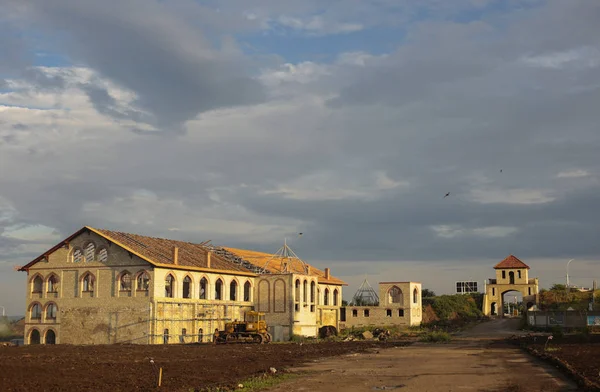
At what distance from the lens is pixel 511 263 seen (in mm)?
89000

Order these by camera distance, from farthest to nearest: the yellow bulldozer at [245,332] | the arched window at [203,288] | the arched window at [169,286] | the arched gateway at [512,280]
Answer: the arched gateway at [512,280], the arched window at [203,288], the arched window at [169,286], the yellow bulldozer at [245,332]

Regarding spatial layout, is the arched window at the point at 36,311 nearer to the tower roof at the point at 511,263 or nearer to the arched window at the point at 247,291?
the arched window at the point at 247,291

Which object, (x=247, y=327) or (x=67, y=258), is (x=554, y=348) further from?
(x=67, y=258)

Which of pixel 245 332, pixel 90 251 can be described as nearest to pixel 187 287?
pixel 245 332

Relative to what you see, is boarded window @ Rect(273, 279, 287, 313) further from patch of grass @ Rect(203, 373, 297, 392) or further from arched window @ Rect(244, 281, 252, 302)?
patch of grass @ Rect(203, 373, 297, 392)

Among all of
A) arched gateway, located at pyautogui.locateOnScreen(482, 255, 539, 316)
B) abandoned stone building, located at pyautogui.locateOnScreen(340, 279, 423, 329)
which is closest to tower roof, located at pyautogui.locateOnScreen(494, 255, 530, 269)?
arched gateway, located at pyautogui.locateOnScreen(482, 255, 539, 316)

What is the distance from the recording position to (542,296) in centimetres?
8012

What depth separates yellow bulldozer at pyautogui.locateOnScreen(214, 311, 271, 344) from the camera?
2094 inches

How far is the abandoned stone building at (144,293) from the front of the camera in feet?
177

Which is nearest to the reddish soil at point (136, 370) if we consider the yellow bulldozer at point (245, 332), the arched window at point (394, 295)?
the yellow bulldozer at point (245, 332)

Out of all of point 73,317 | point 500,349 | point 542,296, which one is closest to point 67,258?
point 73,317

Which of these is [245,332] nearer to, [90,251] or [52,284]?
[90,251]

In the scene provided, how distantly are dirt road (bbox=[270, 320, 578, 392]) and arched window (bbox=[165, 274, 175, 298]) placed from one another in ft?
72.2

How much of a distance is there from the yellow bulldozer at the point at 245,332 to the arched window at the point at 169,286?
543 centimetres
